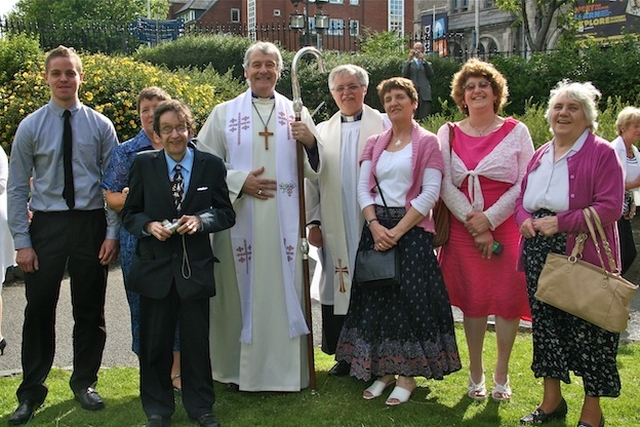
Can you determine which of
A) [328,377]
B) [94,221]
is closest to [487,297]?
[328,377]

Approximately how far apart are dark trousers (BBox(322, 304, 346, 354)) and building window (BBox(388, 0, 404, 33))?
193ft

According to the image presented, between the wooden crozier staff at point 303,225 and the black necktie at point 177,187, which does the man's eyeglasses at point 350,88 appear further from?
the black necktie at point 177,187

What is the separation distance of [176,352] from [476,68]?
2844 millimetres

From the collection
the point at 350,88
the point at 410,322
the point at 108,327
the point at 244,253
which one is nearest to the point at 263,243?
the point at 244,253

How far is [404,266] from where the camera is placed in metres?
4.69

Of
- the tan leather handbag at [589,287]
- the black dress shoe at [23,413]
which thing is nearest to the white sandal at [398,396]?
the tan leather handbag at [589,287]

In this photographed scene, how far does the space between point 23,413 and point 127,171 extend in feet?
5.44

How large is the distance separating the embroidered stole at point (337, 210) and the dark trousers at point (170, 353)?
116 cm

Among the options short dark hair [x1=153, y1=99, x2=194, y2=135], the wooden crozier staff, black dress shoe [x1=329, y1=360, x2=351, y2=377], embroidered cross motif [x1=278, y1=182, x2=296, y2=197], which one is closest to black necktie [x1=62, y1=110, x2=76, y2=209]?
short dark hair [x1=153, y1=99, x2=194, y2=135]

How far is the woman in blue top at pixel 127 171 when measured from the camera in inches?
189

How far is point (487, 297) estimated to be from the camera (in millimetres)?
4742

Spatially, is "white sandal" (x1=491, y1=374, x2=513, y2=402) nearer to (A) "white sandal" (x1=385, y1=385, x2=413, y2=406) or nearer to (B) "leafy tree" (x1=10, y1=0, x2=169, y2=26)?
(A) "white sandal" (x1=385, y1=385, x2=413, y2=406)

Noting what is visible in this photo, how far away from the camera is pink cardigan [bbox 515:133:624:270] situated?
406 centimetres

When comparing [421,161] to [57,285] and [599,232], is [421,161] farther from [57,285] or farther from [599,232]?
[57,285]
